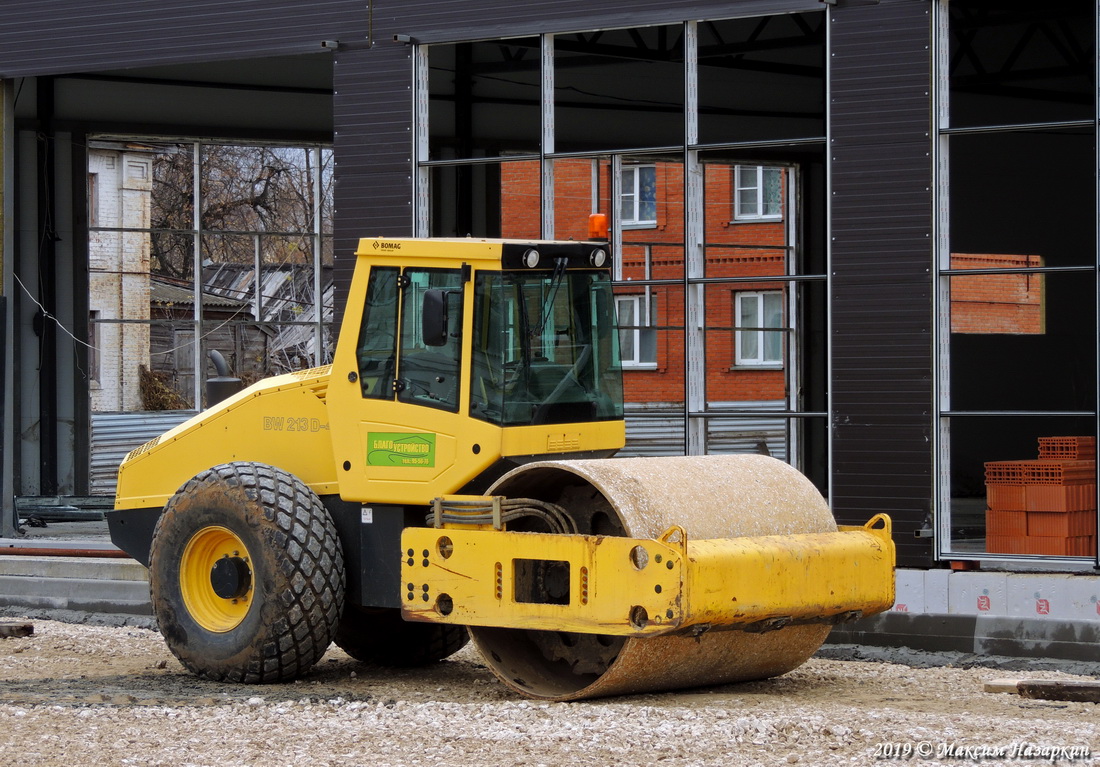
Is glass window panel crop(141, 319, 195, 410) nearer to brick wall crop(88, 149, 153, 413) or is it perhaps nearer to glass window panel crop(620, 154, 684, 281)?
brick wall crop(88, 149, 153, 413)

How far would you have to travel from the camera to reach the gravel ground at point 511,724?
721 centimetres

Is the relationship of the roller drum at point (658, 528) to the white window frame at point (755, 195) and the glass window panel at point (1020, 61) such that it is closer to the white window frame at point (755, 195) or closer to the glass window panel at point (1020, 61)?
the glass window panel at point (1020, 61)

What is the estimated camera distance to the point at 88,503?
19.1 meters

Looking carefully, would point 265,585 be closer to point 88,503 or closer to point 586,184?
point 88,503

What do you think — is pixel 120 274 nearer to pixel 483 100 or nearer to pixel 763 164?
pixel 483 100

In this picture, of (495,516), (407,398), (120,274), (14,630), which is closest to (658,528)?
(495,516)

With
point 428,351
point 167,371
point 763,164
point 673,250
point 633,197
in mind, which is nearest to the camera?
point 428,351

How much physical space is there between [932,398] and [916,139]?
218 cm

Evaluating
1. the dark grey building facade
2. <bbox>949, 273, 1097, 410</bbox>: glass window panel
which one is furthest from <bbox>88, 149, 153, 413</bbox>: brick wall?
<bbox>949, 273, 1097, 410</bbox>: glass window panel

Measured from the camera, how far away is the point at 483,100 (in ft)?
72.5

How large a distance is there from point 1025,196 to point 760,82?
5.03m

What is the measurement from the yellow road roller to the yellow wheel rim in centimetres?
2

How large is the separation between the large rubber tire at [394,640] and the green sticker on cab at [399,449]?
1547 mm

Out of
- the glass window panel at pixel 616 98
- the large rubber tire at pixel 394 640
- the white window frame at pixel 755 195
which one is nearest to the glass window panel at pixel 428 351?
the large rubber tire at pixel 394 640
